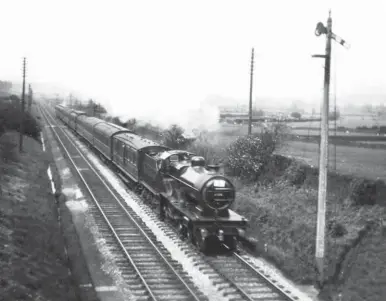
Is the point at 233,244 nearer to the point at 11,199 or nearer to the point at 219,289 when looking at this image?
the point at 219,289

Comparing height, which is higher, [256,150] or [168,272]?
[256,150]

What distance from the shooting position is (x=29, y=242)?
47.1 ft

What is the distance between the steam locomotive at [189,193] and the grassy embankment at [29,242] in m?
4.44

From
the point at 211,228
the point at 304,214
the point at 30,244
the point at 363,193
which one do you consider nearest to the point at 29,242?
the point at 30,244

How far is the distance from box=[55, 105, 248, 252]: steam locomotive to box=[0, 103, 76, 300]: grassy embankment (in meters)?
4.44

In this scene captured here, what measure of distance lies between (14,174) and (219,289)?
703 inches

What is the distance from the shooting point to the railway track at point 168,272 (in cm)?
1182

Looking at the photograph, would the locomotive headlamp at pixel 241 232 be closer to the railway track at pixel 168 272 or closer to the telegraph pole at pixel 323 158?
the railway track at pixel 168 272

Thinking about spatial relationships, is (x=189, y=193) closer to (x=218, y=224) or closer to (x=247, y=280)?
(x=218, y=224)

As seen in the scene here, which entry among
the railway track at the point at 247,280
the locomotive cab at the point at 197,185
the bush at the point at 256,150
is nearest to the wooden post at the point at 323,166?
the railway track at the point at 247,280

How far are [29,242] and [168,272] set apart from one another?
15.4 feet

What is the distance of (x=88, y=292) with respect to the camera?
11906 mm

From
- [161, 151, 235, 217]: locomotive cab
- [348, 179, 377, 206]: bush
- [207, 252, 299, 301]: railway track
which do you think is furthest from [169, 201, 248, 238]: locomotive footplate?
[348, 179, 377, 206]: bush

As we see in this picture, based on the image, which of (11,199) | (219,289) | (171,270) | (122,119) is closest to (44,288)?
(171,270)
